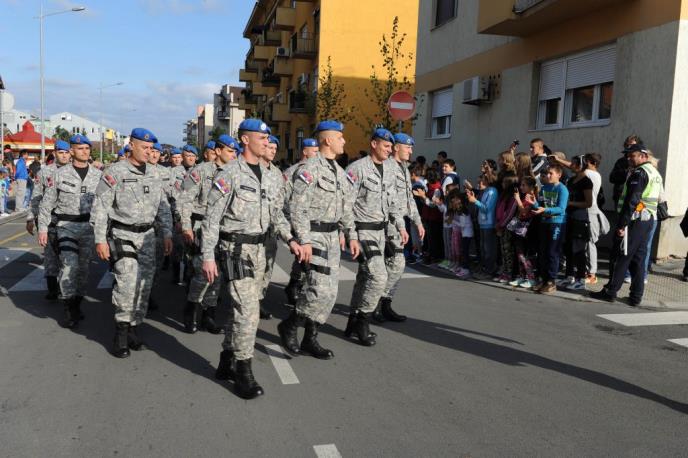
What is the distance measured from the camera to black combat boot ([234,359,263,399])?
14.4 feet

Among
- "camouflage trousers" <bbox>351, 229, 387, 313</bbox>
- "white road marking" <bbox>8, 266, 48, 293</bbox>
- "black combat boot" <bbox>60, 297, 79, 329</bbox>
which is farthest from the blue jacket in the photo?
"camouflage trousers" <bbox>351, 229, 387, 313</bbox>

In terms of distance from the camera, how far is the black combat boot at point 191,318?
6.23m

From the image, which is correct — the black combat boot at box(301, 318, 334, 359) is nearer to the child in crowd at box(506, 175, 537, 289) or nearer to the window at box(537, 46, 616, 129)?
the child in crowd at box(506, 175, 537, 289)

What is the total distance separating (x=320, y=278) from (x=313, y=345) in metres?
0.64

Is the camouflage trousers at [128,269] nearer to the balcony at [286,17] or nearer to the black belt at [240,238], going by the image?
the black belt at [240,238]

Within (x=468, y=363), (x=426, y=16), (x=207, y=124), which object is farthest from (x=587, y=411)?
(x=207, y=124)

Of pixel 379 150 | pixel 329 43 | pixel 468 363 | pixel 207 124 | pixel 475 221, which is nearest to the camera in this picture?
pixel 468 363

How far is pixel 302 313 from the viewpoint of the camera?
539 cm

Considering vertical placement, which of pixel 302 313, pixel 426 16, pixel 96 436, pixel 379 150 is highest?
pixel 426 16

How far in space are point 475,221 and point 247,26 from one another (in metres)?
49.8

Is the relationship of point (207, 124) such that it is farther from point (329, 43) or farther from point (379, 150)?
point (379, 150)

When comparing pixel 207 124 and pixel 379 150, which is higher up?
pixel 207 124

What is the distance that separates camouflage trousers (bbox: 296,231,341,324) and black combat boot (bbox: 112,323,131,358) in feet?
5.28

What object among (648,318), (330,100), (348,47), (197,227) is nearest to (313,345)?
(197,227)
